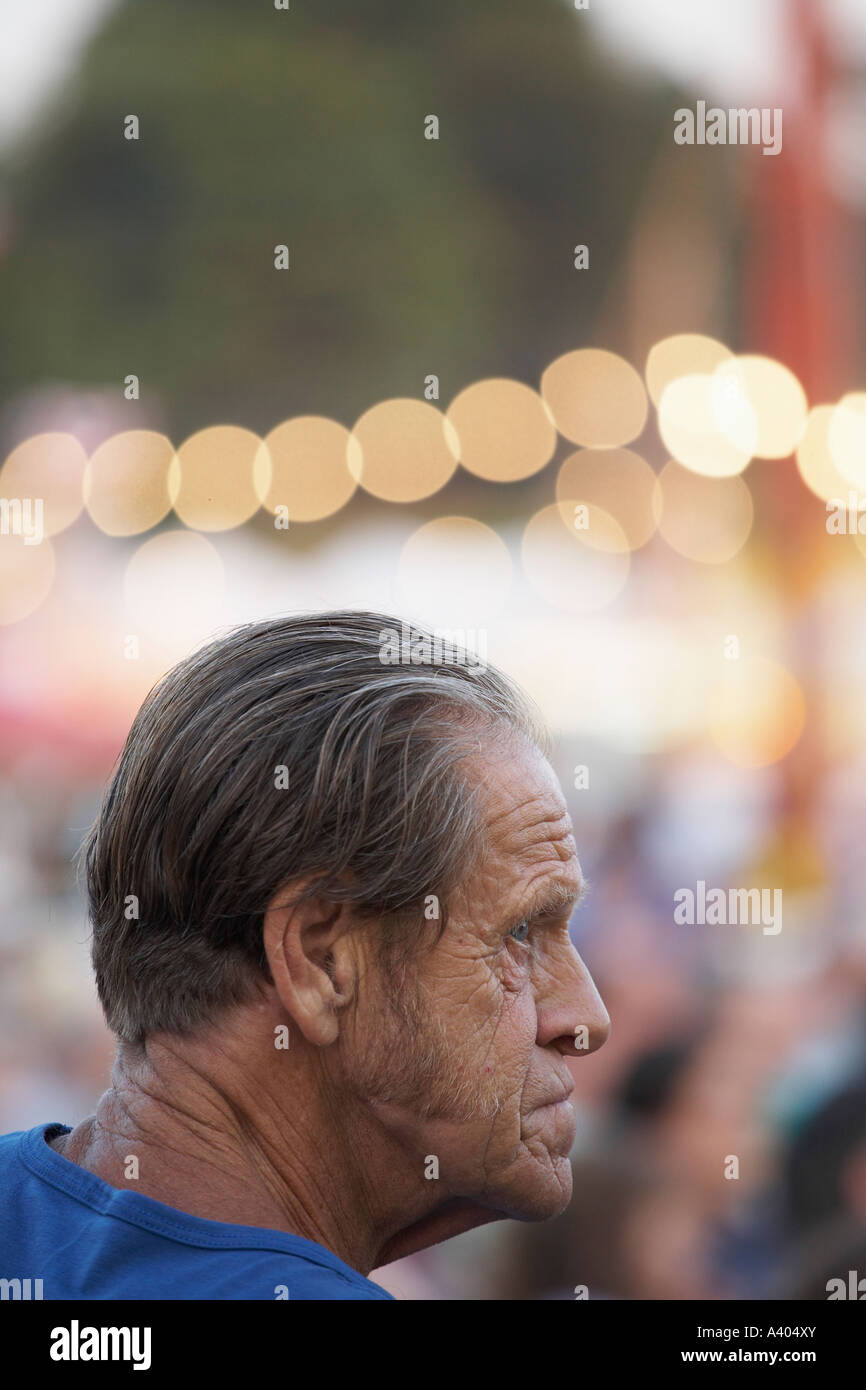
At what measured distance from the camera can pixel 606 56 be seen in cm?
923

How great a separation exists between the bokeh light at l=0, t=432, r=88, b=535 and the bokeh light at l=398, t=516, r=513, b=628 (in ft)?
5.68

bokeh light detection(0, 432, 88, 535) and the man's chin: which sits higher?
bokeh light detection(0, 432, 88, 535)

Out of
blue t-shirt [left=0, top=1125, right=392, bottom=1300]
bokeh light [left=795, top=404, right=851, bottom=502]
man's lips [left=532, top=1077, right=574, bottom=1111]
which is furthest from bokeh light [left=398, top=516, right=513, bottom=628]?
blue t-shirt [left=0, top=1125, right=392, bottom=1300]

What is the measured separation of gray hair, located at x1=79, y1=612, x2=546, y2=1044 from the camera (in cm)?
140

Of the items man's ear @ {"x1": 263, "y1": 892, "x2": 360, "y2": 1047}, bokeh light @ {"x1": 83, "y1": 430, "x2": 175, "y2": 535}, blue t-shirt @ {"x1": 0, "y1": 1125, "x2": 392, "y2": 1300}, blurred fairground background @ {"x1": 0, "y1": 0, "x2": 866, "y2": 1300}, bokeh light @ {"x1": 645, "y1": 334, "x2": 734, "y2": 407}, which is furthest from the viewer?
bokeh light @ {"x1": 645, "y1": 334, "x2": 734, "y2": 407}

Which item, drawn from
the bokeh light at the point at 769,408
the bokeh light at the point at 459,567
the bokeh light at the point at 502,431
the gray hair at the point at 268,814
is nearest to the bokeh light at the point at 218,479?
the bokeh light at the point at 459,567

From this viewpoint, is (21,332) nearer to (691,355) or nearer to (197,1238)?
(691,355)

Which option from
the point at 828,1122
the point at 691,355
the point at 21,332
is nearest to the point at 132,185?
the point at 21,332

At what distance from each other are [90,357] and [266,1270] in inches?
323

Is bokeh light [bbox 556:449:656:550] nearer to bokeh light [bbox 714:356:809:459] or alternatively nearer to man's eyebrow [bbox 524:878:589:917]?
bokeh light [bbox 714:356:809:459]

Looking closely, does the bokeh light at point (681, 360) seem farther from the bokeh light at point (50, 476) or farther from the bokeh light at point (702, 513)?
the bokeh light at point (50, 476)

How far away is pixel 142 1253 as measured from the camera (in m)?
1.29

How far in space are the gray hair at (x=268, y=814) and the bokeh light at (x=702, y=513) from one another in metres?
6.02

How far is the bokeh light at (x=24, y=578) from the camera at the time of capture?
6.73 meters
